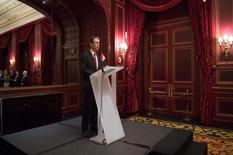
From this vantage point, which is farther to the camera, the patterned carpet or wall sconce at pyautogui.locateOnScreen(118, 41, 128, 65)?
wall sconce at pyautogui.locateOnScreen(118, 41, 128, 65)

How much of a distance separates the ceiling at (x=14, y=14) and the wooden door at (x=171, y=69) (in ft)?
16.1

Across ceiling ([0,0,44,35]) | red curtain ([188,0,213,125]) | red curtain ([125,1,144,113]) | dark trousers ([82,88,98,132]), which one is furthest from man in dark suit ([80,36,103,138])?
ceiling ([0,0,44,35])

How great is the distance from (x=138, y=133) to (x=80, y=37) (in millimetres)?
3914

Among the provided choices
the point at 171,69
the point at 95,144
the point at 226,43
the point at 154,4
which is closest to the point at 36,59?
the point at 154,4

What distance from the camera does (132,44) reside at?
19.2ft

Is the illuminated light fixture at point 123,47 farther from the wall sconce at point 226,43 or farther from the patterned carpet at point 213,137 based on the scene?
the wall sconce at point 226,43

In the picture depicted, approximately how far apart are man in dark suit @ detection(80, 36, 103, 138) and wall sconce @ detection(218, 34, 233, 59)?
3221mm

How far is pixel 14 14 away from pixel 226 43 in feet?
26.5

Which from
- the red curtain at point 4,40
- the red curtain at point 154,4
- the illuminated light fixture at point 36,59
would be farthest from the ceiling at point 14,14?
the red curtain at point 154,4

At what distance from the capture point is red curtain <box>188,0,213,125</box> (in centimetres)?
469

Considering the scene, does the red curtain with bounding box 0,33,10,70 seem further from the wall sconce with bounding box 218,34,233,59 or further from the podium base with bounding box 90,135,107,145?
the wall sconce with bounding box 218,34,233,59

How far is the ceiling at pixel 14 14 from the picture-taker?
7185 millimetres

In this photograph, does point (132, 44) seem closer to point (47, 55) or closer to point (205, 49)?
point (205, 49)

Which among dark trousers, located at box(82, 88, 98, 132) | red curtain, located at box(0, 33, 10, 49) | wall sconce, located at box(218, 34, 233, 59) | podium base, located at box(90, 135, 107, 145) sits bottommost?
podium base, located at box(90, 135, 107, 145)
